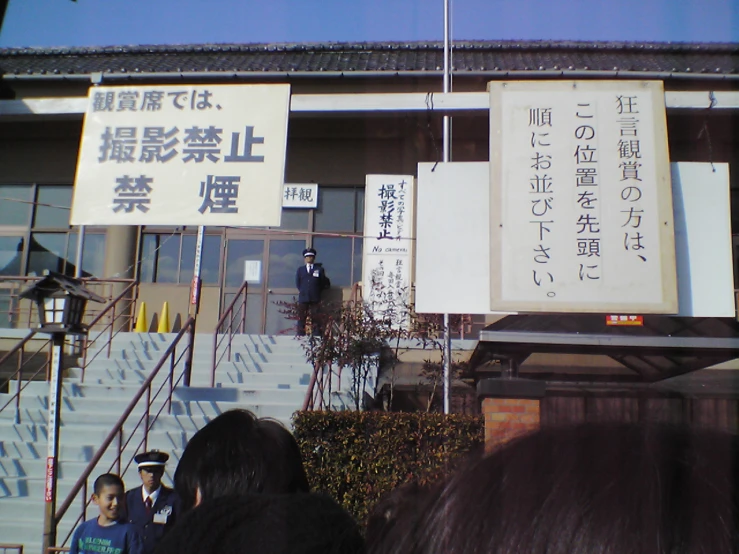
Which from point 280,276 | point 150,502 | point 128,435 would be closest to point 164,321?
point 280,276

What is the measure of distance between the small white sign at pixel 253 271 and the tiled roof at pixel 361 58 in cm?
355

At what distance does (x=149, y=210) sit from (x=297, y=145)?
28.7ft

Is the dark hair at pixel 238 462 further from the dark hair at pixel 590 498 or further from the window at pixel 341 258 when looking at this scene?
the window at pixel 341 258

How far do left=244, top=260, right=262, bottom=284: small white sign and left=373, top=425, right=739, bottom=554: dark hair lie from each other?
11.4 m

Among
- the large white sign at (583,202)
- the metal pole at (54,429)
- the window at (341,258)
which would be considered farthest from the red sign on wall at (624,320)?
the window at (341,258)

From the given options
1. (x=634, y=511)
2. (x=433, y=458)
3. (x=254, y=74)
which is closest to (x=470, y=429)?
(x=433, y=458)

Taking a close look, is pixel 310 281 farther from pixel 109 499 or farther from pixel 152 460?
pixel 109 499

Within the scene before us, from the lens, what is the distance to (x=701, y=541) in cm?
70

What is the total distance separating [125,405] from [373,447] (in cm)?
374

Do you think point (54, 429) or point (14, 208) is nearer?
point (54, 429)

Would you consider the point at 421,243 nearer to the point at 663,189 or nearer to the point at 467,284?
the point at 467,284

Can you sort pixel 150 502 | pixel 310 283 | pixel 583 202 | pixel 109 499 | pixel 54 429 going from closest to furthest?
pixel 583 202
pixel 54 429
pixel 109 499
pixel 150 502
pixel 310 283

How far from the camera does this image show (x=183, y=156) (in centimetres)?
341

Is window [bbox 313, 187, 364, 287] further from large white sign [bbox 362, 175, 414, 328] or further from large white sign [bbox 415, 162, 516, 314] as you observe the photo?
large white sign [bbox 415, 162, 516, 314]
